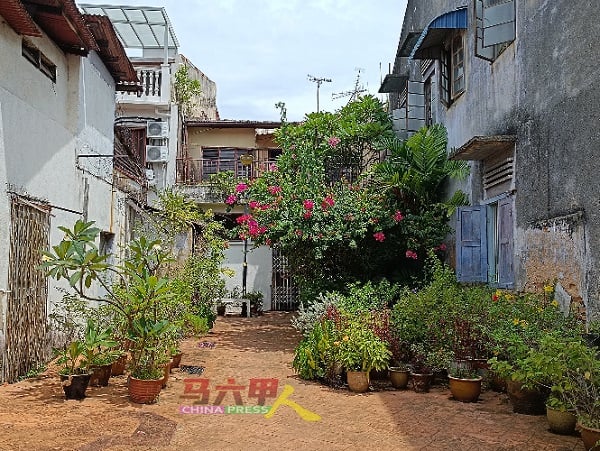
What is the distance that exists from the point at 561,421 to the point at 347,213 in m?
6.11

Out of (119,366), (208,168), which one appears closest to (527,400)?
(119,366)

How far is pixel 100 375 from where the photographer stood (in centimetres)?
766

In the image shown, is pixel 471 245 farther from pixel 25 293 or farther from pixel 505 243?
pixel 25 293

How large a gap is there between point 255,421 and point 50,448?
2025 millimetres

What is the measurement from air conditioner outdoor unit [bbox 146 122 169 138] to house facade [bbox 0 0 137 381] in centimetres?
792

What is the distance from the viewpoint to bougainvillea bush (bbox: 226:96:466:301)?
1121cm

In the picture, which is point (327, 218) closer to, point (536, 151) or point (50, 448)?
point (536, 151)

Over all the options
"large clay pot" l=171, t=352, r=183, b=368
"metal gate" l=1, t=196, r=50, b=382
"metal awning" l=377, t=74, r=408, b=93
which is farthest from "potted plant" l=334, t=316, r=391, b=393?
"metal awning" l=377, t=74, r=408, b=93

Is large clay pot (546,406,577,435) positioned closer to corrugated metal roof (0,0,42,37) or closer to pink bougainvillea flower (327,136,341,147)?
corrugated metal roof (0,0,42,37)

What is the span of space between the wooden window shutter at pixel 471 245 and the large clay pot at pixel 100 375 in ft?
18.6

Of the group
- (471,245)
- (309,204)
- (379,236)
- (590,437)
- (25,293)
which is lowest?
(590,437)

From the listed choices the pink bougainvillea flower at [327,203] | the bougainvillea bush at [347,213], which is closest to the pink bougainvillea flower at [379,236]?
the bougainvillea bush at [347,213]

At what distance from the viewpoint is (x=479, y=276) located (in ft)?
31.8

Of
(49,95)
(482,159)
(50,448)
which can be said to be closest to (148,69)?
(49,95)
